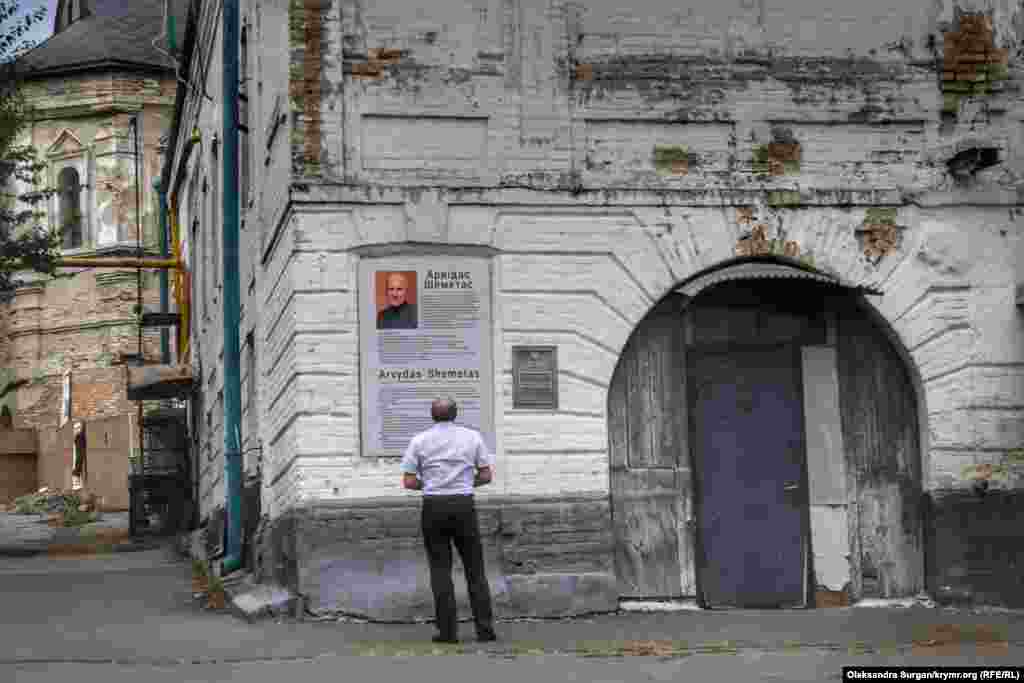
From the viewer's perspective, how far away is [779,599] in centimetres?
1495

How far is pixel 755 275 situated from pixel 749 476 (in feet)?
5.72

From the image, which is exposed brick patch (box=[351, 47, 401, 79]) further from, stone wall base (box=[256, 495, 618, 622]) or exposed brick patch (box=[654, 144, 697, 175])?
stone wall base (box=[256, 495, 618, 622])

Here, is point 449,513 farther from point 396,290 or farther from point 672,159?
point 672,159

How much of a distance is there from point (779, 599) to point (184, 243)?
1766cm

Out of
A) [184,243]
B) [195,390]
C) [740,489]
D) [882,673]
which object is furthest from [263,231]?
[184,243]

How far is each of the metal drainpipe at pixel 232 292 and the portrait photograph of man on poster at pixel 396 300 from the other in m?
4.50

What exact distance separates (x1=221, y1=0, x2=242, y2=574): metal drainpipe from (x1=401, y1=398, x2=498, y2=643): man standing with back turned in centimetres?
593

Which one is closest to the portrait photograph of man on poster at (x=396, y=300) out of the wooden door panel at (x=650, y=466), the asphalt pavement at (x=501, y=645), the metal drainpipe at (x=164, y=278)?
the wooden door panel at (x=650, y=466)

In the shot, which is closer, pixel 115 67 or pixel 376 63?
pixel 376 63

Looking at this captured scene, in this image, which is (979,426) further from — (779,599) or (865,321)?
(779,599)

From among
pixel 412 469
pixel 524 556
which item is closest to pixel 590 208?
pixel 524 556

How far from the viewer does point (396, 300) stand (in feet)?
47.3

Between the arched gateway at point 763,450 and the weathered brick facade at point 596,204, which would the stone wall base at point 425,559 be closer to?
the weathered brick facade at point 596,204

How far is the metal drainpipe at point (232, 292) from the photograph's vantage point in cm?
1806
